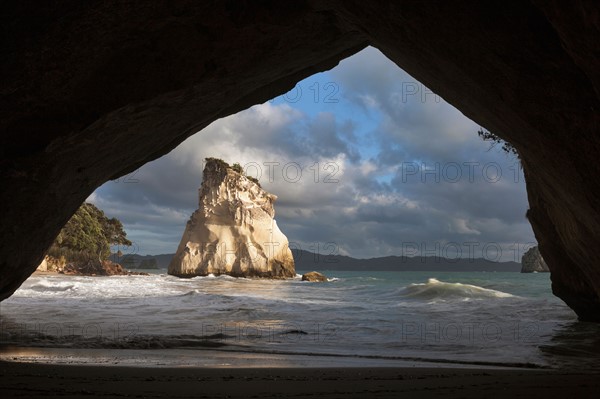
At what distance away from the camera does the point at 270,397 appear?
371cm

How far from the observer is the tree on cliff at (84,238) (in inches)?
2188

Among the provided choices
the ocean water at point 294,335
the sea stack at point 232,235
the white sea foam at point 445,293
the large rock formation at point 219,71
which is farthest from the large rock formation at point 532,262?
the large rock formation at point 219,71

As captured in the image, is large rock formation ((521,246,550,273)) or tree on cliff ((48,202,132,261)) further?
large rock formation ((521,246,550,273))

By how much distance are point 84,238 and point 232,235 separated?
59.5ft

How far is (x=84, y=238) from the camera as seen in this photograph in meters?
57.7

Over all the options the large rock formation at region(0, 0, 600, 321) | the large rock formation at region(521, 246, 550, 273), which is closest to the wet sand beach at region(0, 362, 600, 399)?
the large rock formation at region(0, 0, 600, 321)

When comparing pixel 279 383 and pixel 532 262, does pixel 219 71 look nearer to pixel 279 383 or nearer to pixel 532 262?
pixel 279 383

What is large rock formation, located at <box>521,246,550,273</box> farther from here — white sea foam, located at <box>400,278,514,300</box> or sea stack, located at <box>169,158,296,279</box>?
white sea foam, located at <box>400,278,514,300</box>

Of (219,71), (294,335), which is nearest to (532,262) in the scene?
(294,335)

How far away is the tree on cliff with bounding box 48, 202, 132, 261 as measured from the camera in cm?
5557

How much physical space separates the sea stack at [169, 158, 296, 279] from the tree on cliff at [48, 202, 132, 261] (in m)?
11.9

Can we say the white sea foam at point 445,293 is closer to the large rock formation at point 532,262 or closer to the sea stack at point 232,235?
the sea stack at point 232,235

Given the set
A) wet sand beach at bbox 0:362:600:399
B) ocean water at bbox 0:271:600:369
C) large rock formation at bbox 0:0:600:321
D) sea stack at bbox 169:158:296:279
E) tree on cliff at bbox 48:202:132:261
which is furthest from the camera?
tree on cliff at bbox 48:202:132:261

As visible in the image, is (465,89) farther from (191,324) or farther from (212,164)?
(212,164)
